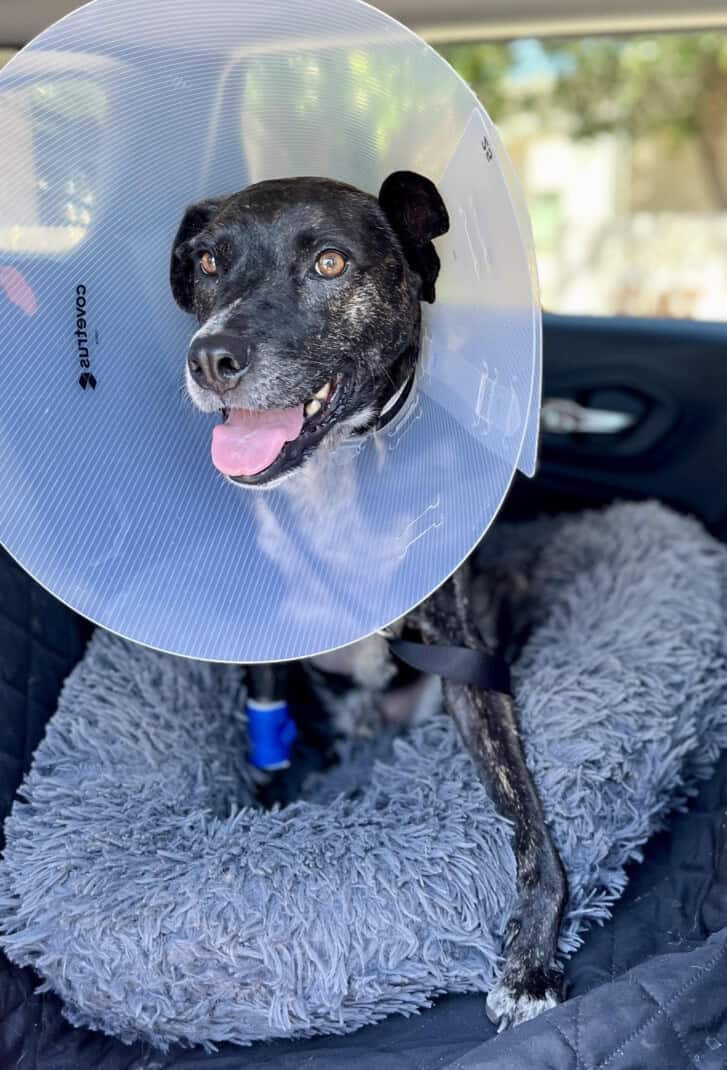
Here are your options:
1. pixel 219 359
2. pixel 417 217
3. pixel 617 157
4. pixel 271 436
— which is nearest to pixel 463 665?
pixel 271 436

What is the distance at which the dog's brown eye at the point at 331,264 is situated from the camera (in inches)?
80.1

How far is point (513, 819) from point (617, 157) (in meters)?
8.14

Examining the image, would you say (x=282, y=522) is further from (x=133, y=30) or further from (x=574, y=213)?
(x=574, y=213)

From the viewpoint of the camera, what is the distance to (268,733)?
239 centimetres

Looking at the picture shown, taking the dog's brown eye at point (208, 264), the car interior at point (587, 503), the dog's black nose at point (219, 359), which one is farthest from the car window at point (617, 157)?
the dog's black nose at point (219, 359)

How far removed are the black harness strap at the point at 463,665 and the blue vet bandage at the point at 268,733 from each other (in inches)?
15.0

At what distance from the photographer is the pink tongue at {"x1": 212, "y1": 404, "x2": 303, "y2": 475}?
192 centimetres

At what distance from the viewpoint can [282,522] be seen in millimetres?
2113

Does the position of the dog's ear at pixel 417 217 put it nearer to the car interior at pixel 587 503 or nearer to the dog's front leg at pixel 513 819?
the car interior at pixel 587 503

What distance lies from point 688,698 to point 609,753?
0.25m

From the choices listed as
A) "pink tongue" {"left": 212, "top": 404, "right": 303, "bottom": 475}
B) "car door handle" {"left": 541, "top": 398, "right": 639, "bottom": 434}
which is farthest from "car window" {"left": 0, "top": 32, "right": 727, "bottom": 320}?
"pink tongue" {"left": 212, "top": 404, "right": 303, "bottom": 475}

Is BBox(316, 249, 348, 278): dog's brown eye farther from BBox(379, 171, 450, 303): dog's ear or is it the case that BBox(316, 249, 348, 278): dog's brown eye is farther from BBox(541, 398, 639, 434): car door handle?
BBox(541, 398, 639, 434): car door handle

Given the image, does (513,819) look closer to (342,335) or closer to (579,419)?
(342,335)

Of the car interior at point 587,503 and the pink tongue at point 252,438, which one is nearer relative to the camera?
the car interior at point 587,503
